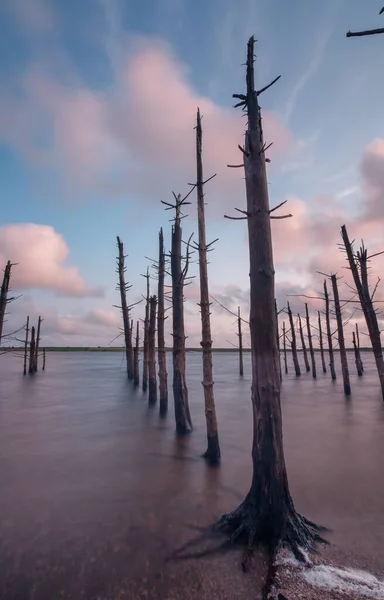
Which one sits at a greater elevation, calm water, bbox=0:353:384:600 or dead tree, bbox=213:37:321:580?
dead tree, bbox=213:37:321:580

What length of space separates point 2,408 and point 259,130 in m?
18.8

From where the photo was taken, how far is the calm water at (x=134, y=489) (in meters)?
4.28

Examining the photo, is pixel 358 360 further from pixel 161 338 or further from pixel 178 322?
pixel 178 322

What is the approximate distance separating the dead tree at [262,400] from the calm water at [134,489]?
3.13ft

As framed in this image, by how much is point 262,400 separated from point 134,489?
4043 millimetres

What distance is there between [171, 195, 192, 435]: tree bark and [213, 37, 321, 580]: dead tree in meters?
5.35

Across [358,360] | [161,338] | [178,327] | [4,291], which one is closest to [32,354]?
[4,291]

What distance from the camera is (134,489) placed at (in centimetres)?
679

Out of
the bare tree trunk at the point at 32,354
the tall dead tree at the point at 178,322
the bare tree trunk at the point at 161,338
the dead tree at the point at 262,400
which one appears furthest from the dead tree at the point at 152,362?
the bare tree trunk at the point at 32,354

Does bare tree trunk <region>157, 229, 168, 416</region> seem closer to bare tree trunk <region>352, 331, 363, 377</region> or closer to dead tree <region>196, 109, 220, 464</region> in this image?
dead tree <region>196, 109, 220, 464</region>

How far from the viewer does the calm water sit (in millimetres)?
4281

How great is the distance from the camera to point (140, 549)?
4.54 meters

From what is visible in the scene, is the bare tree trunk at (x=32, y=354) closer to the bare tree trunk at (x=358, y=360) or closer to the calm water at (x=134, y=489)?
the calm water at (x=134, y=489)

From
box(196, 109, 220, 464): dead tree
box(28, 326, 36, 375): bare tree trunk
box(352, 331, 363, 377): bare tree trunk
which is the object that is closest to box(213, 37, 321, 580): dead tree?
box(196, 109, 220, 464): dead tree
